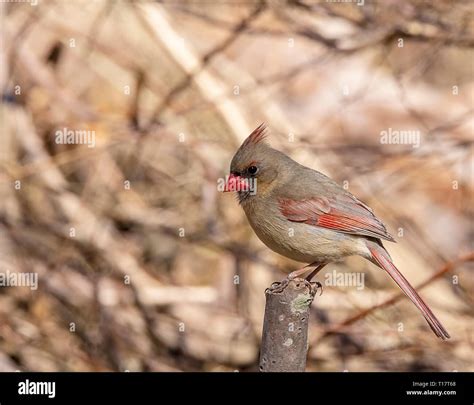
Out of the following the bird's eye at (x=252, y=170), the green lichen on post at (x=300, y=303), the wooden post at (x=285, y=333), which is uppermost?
the bird's eye at (x=252, y=170)

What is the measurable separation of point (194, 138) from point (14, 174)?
1472 millimetres

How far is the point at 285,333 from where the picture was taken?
3.47m

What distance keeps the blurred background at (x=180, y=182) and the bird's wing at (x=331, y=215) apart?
191 cm

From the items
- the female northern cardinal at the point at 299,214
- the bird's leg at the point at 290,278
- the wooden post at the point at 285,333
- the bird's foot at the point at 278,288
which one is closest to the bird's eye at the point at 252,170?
the female northern cardinal at the point at 299,214

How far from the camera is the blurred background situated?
21.4 feet

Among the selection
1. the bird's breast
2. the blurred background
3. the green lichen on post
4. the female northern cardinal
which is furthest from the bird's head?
the blurred background

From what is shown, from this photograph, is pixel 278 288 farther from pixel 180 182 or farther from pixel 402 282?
pixel 180 182

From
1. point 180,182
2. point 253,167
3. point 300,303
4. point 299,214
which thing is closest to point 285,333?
point 300,303

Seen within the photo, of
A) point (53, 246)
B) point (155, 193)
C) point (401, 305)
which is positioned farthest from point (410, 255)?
point (53, 246)

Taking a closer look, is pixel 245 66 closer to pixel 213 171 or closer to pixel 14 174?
pixel 213 171

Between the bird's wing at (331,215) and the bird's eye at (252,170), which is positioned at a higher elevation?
the bird's eye at (252,170)

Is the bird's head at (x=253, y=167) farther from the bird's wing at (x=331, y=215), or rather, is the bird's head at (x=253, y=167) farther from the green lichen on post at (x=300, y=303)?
the green lichen on post at (x=300, y=303)

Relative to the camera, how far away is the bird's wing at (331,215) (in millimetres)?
4484

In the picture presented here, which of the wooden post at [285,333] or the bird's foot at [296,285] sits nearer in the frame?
the wooden post at [285,333]
